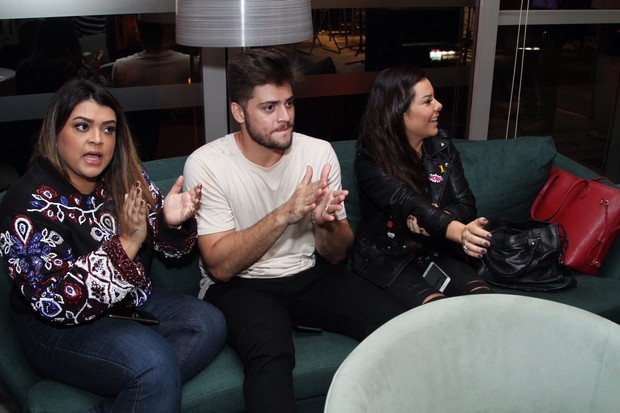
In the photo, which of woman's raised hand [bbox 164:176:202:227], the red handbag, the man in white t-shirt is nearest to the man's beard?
→ the man in white t-shirt

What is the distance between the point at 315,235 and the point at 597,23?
268cm

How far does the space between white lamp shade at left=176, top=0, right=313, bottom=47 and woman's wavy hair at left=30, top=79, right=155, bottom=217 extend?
576 millimetres

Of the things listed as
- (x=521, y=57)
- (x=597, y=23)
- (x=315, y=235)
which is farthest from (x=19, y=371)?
(x=597, y=23)

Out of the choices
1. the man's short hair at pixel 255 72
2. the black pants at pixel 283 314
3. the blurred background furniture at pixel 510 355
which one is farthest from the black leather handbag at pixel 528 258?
the blurred background furniture at pixel 510 355

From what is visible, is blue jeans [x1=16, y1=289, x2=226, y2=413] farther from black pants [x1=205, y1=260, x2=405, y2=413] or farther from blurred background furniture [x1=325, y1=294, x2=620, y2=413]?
blurred background furniture [x1=325, y1=294, x2=620, y2=413]

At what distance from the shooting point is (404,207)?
2.19 meters

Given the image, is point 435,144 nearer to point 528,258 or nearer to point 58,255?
point 528,258

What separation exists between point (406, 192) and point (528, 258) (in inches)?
19.3

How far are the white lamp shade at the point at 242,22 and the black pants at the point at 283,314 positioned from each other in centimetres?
81

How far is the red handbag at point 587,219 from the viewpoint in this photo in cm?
241

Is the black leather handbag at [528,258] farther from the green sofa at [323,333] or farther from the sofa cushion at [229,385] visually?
the sofa cushion at [229,385]

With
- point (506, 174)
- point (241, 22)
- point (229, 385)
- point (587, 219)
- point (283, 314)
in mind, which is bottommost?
point (229, 385)

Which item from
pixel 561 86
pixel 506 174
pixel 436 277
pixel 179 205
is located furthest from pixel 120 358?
pixel 561 86

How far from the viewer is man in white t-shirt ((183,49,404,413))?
1975mm
